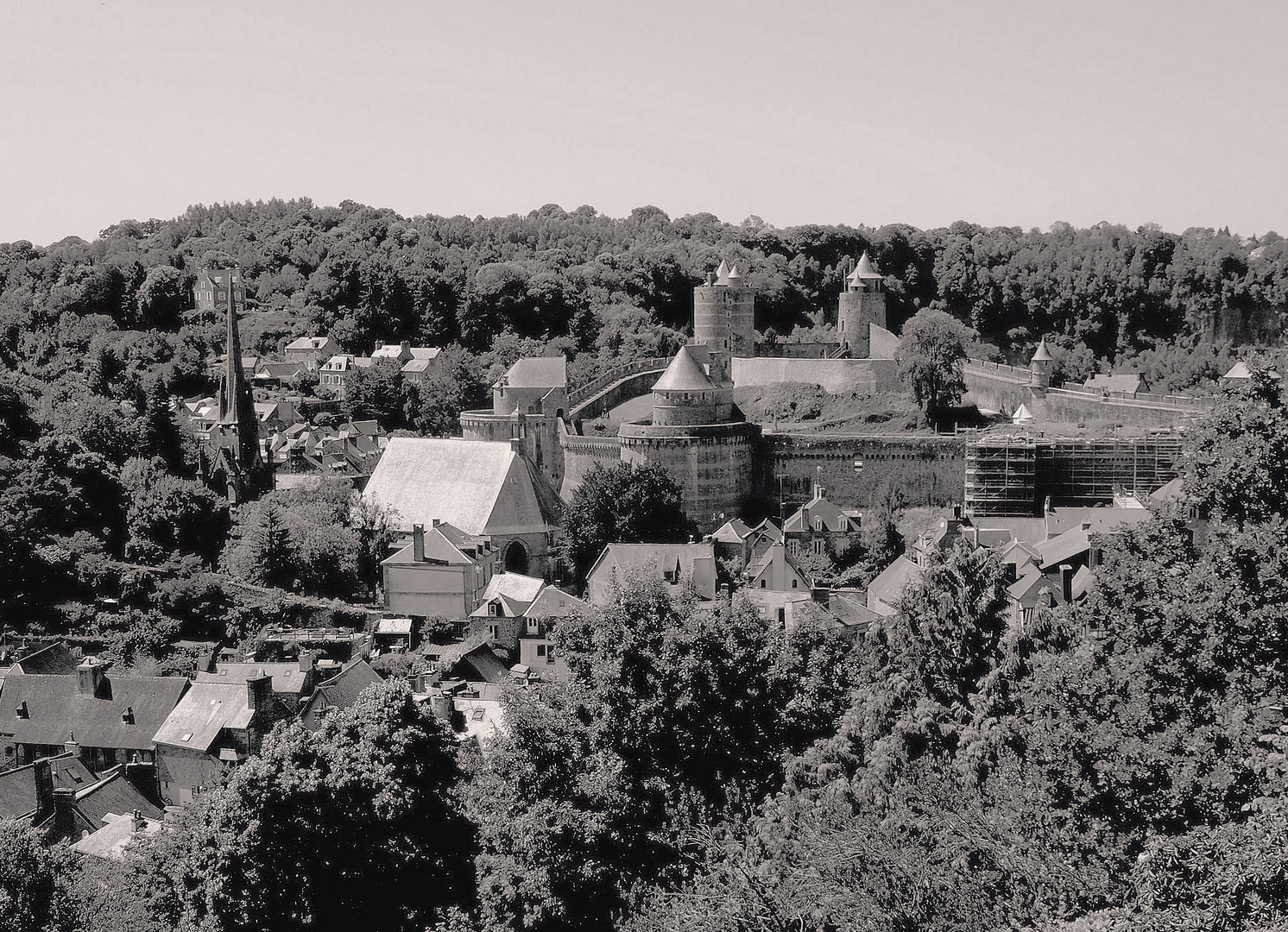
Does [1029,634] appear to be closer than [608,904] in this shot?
No

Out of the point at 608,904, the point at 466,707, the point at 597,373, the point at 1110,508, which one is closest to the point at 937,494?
the point at 1110,508

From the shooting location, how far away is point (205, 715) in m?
29.9

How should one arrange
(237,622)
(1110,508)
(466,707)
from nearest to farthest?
(466,707) → (237,622) → (1110,508)

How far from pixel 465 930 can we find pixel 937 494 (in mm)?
38882

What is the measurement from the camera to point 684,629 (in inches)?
773

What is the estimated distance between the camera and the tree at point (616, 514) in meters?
47.9

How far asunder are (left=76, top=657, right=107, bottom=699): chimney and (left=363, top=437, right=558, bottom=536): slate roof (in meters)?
17.3

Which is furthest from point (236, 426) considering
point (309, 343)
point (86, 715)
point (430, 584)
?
point (309, 343)

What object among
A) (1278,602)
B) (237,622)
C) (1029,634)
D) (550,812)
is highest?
(1278,602)

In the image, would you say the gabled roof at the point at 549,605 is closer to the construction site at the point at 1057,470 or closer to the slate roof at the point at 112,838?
the slate roof at the point at 112,838

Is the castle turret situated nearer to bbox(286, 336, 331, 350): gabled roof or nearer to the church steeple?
the church steeple

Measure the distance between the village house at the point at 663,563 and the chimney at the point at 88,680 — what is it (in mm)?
14321

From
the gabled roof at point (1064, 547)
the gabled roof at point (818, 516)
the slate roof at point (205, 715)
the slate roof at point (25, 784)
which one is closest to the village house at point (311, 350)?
the gabled roof at point (818, 516)

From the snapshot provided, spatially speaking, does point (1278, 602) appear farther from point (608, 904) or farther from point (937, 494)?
point (937, 494)
